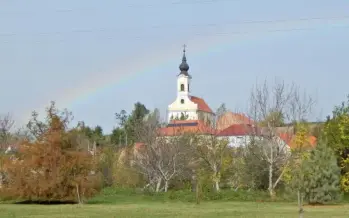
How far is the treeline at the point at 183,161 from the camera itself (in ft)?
135

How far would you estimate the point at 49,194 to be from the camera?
41.4 meters

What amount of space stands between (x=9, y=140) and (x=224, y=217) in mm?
49258

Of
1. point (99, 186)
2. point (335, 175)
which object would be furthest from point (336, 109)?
point (99, 186)

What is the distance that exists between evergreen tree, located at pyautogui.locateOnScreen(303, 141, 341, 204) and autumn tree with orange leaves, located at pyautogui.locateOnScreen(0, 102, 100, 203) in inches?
566

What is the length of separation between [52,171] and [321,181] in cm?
1801

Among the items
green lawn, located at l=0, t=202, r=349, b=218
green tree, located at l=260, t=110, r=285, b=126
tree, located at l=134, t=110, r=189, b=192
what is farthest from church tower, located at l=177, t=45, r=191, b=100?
green lawn, located at l=0, t=202, r=349, b=218

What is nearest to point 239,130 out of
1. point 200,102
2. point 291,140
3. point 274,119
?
point 291,140

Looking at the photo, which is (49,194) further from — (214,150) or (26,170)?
(214,150)

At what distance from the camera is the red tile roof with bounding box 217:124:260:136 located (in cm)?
5573

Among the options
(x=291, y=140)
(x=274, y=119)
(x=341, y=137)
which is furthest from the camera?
(x=291, y=140)

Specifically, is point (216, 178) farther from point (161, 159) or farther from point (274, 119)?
point (274, 119)

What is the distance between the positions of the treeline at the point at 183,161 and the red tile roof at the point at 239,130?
2.29 feet

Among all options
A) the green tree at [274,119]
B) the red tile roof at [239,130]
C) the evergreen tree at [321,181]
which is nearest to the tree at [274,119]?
the green tree at [274,119]

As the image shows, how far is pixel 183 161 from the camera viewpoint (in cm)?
5488
